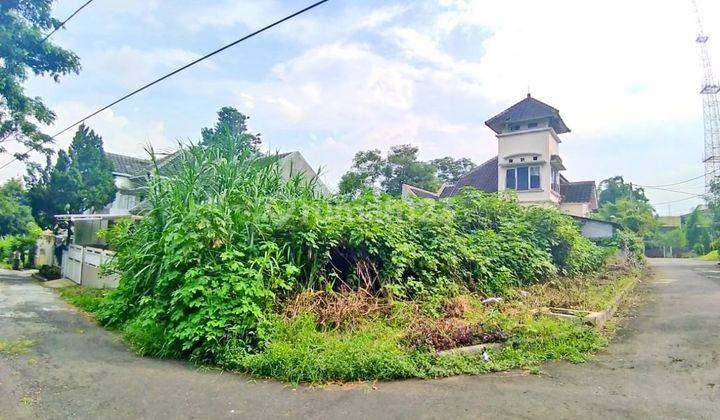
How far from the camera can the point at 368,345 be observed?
4.35 metres

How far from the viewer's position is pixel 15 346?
205 inches

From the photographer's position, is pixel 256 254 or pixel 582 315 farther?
pixel 582 315

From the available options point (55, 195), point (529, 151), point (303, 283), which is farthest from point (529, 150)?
point (55, 195)

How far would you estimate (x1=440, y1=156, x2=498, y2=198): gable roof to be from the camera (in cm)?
2292

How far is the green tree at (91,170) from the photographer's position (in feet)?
68.7

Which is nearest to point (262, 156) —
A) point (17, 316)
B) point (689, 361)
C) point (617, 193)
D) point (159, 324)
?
point (159, 324)

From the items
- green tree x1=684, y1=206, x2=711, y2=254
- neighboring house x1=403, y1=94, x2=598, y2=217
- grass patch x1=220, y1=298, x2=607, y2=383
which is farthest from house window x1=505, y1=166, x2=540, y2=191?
green tree x1=684, y1=206, x2=711, y2=254

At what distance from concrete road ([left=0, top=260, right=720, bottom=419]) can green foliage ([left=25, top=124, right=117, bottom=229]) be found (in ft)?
61.2

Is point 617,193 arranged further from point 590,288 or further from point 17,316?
point 17,316

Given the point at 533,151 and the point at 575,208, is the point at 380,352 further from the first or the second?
the point at 575,208

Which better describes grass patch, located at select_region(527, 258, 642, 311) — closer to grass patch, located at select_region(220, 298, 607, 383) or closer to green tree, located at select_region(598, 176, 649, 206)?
grass patch, located at select_region(220, 298, 607, 383)

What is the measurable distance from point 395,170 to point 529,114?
11827 millimetres

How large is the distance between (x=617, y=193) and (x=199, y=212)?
53989mm

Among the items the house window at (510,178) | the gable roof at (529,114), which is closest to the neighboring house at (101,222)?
the house window at (510,178)
